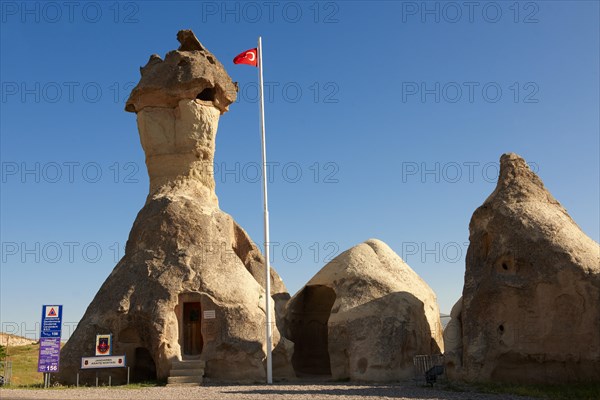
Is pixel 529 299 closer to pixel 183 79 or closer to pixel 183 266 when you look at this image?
pixel 183 266

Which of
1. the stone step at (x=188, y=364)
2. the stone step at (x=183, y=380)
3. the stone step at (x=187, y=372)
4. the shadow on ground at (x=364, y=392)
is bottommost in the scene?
the shadow on ground at (x=364, y=392)

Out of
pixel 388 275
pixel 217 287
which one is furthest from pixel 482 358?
pixel 217 287

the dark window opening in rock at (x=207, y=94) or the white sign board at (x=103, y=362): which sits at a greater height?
the dark window opening in rock at (x=207, y=94)

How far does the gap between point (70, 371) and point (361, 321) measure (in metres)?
9.62

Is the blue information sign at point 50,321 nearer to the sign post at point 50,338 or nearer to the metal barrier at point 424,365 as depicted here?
the sign post at point 50,338

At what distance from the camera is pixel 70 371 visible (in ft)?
64.5

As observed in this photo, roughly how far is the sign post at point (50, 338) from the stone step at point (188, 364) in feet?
11.6

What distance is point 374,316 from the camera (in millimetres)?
20906

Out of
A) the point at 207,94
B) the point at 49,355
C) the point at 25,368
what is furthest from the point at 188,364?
the point at 25,368

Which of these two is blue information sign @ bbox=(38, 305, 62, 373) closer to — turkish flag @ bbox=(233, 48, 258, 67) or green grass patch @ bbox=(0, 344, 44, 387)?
green grass patch @ bbox=(0, 344, 44, 387)

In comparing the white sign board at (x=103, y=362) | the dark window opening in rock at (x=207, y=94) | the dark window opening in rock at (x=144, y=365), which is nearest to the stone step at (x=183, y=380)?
the white sign board at (x=103, y=362)

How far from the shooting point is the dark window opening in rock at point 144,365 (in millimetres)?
21094

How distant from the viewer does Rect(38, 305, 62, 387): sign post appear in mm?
18391

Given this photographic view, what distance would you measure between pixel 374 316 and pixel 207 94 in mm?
11606
